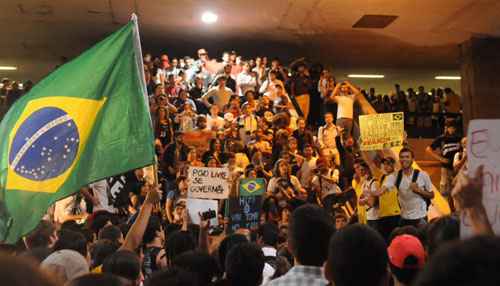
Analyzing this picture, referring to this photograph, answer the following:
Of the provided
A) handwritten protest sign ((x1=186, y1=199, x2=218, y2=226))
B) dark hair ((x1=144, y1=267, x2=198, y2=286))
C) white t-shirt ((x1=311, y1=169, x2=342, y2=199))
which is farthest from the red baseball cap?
white t-shirt ((x1=311, y1=169, x2=342, y2=199))

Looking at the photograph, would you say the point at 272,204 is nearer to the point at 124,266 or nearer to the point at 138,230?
the point at 138,230

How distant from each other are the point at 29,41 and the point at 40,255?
20160 mm

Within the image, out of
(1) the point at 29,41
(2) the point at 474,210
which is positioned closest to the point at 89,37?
(1) the point at 29,41

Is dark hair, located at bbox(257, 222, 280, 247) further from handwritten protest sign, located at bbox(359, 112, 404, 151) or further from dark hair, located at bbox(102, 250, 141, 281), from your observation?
handwritten protest sign, located at bbox(359, 112, 404, 151)

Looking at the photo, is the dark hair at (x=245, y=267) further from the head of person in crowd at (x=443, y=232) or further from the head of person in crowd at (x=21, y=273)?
the head of person in crowd at (x=21, y=273)

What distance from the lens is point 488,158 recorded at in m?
2.49

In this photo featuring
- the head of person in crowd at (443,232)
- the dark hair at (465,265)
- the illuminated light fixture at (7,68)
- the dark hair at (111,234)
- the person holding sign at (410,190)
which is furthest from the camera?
the illuminated light fixture at (7,68)

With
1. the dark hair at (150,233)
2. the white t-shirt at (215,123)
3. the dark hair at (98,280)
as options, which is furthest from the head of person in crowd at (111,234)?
the white t-shirt at (215,123)

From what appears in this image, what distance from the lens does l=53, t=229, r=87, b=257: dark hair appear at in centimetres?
460

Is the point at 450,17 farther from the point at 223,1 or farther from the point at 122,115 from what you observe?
the point at 122,115

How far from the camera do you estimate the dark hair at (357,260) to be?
2449mm

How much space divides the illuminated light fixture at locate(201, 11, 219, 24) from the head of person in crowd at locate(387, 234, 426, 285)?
1654 cm

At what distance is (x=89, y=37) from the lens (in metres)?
22.0

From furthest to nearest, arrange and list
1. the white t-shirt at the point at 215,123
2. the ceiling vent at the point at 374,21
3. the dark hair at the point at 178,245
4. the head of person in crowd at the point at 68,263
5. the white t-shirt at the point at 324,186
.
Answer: the ceiling vent at the point at 374,21 < the white t-shirt at the point at 215,123 < the white t-shirt at the point at 324,186 < the dark hair at the point at 178,245 < the head of person in crowd at the point at 68,263
